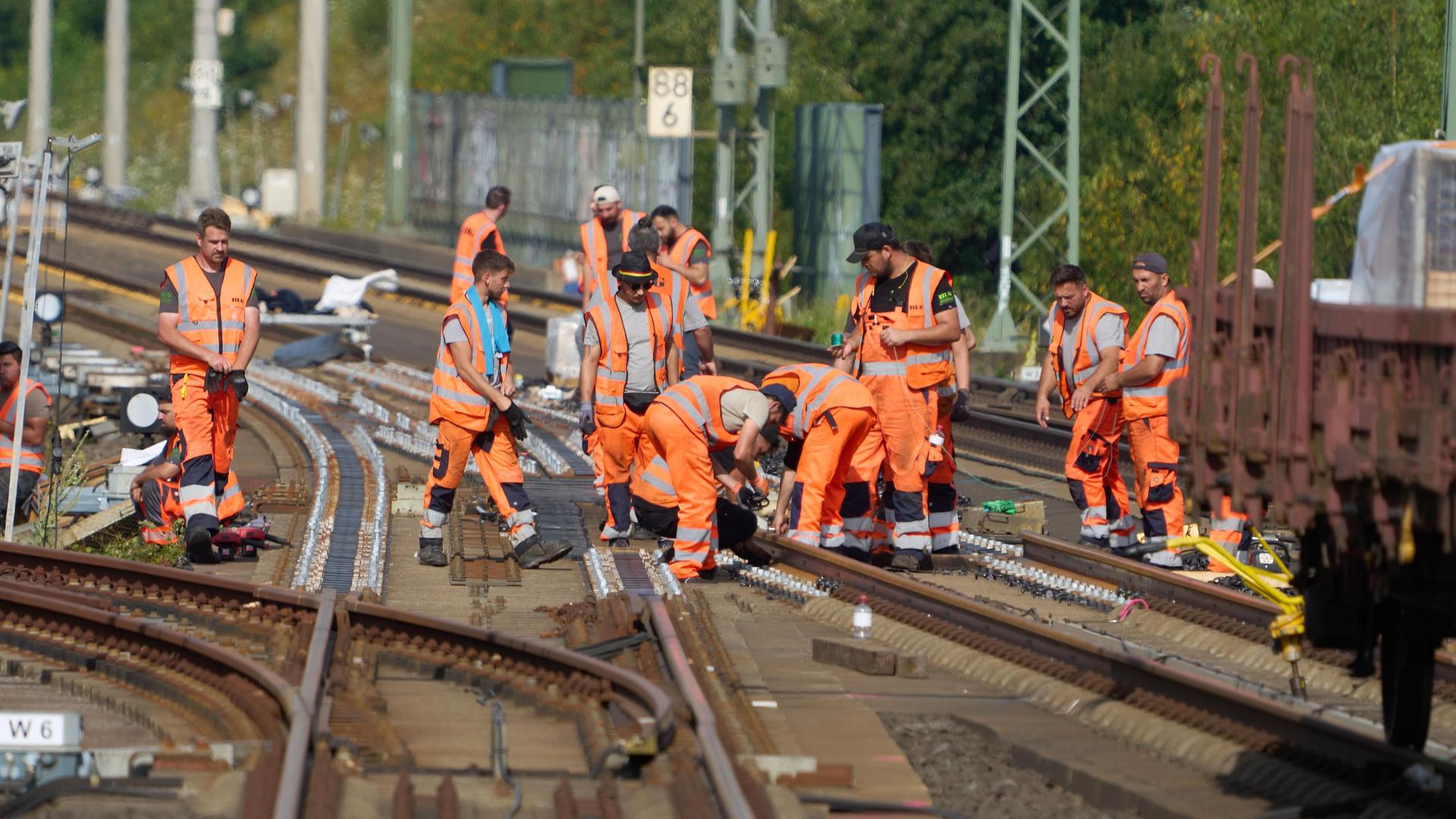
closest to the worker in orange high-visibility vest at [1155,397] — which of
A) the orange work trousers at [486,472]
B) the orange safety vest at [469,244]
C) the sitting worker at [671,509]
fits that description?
the sitting worker at [671,509]

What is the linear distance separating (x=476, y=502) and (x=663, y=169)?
21.0 meters

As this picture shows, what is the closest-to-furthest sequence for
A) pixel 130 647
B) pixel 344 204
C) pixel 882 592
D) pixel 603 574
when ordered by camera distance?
1. pixel 130 647
2. pixel 882 592
3. pixel 603 574
4. pixel 344 204

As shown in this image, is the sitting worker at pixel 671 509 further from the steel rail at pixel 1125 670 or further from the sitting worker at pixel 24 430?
the sitting worker at pixel 24 430

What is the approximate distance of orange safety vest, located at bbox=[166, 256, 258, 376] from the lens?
12.0 m

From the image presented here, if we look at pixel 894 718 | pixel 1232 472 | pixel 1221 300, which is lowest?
pixel 894 718

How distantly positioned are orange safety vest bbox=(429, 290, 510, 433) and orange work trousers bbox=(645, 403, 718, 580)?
965 millimetres

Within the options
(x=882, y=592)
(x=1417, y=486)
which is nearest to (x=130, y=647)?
(x=882, y=592)

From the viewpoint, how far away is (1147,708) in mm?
8422

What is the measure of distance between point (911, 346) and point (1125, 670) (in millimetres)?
3477

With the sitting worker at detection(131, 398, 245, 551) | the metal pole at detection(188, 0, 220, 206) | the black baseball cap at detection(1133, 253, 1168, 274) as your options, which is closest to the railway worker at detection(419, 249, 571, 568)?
the sitting worker at detection(131, 398, 245, 551)

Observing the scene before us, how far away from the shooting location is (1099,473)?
12516 mm

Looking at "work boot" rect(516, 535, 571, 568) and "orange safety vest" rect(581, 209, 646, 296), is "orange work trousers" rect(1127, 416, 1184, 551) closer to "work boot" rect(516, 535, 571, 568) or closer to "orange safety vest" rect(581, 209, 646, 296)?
"work boot" rect(516, 535, 571, 568)

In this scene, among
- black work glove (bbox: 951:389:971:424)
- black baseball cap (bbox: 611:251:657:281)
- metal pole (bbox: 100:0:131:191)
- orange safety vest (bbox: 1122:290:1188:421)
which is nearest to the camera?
orange safety vest (bbox: 1122:290:1188:421)

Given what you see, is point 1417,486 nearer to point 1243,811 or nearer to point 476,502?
point 1243,811
